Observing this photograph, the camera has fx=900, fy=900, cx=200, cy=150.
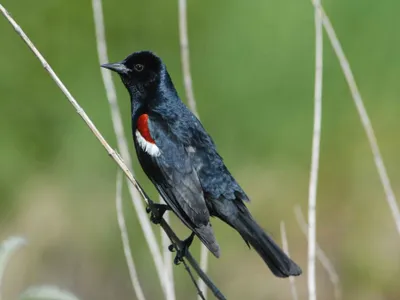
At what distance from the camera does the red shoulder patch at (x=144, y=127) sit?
3520 millimetres

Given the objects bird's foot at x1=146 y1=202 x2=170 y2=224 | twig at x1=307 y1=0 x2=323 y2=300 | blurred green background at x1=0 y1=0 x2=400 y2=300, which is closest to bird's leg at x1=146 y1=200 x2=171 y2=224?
bird's foot at x1=146 y1=202 x2=170 y2=224

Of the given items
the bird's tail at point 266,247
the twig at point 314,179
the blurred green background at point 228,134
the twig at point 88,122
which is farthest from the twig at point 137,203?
the blurred green background at point 228,134

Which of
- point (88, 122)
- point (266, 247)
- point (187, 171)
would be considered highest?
point (88, 122)

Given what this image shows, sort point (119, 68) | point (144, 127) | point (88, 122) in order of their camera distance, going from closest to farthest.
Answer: point (88, 122)
point (144, 127)
point (119, 68)

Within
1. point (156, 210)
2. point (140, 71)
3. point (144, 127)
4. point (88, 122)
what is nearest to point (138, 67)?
point (140, 71)

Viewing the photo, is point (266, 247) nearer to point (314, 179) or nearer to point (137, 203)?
point (314, 179)

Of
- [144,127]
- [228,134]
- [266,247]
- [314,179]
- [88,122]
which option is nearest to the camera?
[88,122]

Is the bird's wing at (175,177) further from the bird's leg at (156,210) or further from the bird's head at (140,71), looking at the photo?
the bird's head at (140,71)

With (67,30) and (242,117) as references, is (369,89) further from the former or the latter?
(67,30)

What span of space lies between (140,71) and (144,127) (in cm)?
39

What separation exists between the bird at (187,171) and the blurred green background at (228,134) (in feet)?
6.37

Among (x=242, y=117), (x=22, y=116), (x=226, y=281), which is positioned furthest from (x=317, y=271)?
(x=22, y=116)

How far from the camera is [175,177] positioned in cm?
343

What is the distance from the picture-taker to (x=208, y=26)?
6.54 meters
